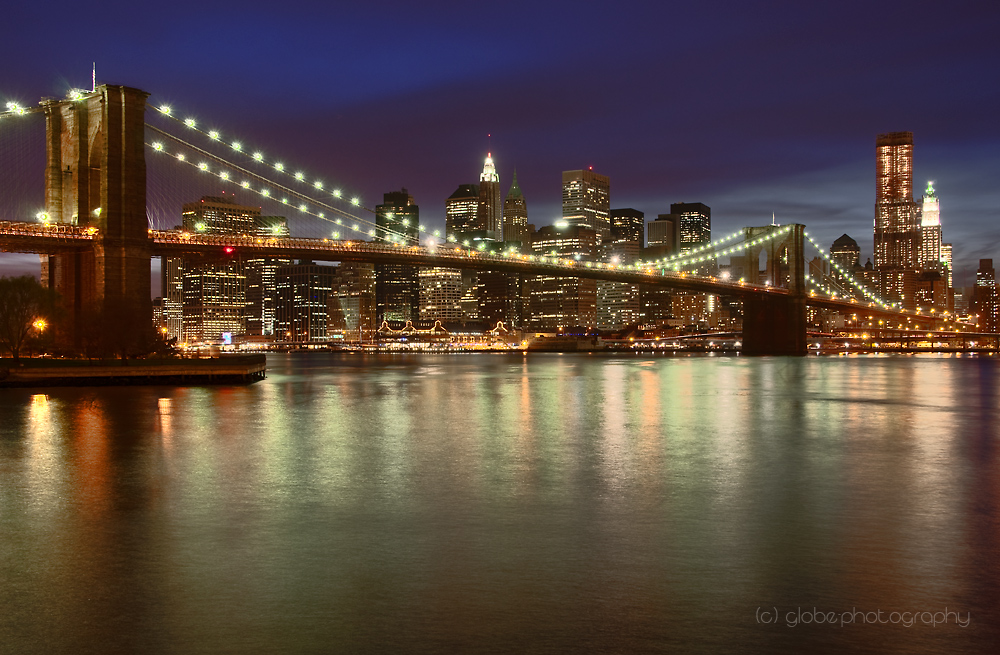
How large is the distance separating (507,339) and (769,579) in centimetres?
14750

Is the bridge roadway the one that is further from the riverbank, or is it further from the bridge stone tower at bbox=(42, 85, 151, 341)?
the riverbank

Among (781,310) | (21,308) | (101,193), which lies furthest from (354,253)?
(781,310)

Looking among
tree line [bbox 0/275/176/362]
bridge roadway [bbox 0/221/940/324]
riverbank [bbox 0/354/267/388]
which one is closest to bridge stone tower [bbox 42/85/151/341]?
tree line [bbox 0/275/176/362]

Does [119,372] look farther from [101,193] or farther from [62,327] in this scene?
[101,193]

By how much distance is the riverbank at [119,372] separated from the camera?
37719 millimetres

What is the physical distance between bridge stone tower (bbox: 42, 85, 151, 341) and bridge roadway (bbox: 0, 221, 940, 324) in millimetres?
1356

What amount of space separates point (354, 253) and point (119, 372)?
920 inches

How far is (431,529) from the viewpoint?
933 cm

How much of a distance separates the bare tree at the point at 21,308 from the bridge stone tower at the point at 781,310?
65982mm

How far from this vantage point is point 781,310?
3361 inches

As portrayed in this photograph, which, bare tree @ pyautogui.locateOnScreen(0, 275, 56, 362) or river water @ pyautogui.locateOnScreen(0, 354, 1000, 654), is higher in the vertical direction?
bare tree @ pyautogui.locateOnScreen(0, 275, 56, 362)

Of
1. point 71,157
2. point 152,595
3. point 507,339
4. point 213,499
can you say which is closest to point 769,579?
point 152,595

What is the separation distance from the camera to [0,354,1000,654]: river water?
6.06 m

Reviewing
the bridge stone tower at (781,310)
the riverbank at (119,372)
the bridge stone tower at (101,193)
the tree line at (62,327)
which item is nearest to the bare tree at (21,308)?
the tree line at (62,327)
